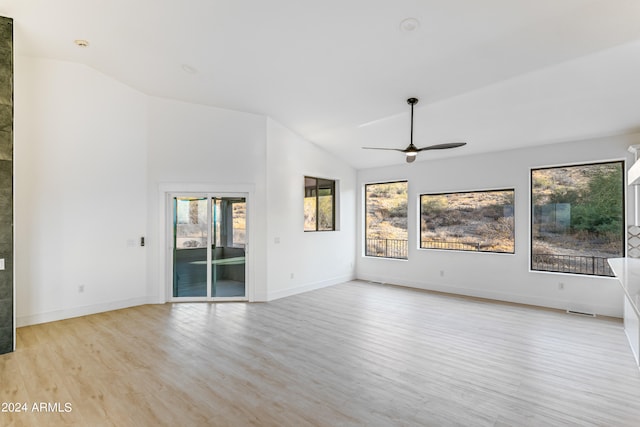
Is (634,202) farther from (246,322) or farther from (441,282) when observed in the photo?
(246,322)

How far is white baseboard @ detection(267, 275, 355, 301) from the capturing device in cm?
632

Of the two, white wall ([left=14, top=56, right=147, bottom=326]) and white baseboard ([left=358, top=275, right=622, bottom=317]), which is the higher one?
white wall ([left=14, top=56, right=147, bottom=326])

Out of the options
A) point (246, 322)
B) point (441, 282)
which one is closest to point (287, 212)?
point (246, 322)

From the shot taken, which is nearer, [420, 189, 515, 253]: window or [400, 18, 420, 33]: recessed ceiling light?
[400, 18, 420, 33]: recessed ceiling light

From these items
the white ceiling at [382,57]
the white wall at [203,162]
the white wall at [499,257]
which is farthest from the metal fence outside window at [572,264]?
the white wall at [203,162]

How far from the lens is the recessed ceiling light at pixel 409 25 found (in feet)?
10.9

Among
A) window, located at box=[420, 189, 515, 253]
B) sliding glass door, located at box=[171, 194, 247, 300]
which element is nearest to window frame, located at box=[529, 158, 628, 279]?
window, located at box=[420, 189, 515, 253]

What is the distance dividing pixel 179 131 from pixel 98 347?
365 centimetres

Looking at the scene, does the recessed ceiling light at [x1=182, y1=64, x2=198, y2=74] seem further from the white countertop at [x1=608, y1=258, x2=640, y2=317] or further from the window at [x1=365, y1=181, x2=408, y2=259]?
the white countertop at [x1=608, y1=258, x2=640, y2=317]

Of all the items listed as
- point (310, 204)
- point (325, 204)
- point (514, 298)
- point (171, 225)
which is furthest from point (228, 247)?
point (514, 298)

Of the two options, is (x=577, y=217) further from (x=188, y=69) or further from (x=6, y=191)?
(x=6, y=191)

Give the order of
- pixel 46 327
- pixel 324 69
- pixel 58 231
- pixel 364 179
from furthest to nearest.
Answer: pixel 364 179
pixel 58 231
pixel 46 327
pixel 324 69

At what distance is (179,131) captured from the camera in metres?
6.01

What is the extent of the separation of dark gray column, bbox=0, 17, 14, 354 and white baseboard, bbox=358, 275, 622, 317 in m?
6.42
